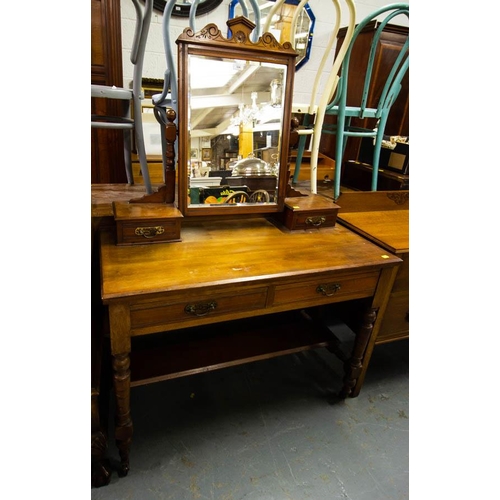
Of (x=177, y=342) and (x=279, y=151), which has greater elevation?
(x=279, y=151)

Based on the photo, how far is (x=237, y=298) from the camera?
106cm

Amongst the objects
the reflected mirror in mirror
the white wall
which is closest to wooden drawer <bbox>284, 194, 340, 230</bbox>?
the reflected mirror in mirror

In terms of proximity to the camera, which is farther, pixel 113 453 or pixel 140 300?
pixel 113 453

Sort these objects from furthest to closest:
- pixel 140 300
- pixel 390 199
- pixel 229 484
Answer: pixel 390 199, pixel 229 484, pixel 140 300

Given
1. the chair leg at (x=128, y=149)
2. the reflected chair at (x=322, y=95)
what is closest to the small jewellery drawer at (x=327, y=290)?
the reflected chair at (x=322, y=95)

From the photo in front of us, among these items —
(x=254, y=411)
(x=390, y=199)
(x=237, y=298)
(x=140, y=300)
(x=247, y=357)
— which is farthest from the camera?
(x=390, y=199)


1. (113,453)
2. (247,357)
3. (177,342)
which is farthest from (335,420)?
(113,453)

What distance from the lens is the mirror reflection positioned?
3.76 ft

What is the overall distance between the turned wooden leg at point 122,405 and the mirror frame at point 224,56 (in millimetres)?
534

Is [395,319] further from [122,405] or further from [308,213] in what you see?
[122,405]

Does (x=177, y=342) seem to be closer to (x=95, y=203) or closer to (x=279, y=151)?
(x=95, y=203)

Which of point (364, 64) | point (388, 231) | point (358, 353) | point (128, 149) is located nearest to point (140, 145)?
point (128, 149)

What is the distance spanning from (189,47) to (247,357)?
3.53 ft

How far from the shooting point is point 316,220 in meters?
1.41
